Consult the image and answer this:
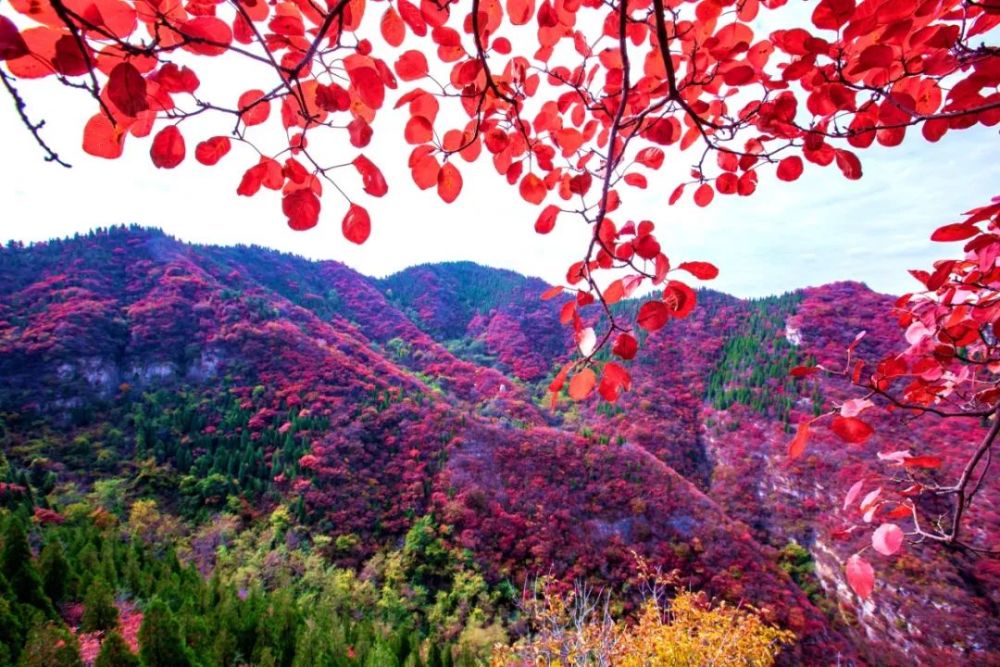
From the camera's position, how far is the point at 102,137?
0.64 m

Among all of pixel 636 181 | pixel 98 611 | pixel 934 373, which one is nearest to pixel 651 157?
pixel 636 181

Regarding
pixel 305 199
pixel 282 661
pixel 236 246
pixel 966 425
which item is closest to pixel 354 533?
pixel 282 661

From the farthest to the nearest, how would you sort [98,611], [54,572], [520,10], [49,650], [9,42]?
[54,572] → [98,611] → [49,650] → [520,10] → [9,42]

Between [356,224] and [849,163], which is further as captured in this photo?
[849,163]

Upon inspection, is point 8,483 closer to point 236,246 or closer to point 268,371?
point 268,371

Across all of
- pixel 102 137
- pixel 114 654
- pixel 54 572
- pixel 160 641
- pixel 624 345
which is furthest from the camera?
pixel 54 572

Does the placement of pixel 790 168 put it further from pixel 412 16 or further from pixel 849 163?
pixel 412 16

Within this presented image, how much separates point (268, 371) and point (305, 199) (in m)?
19.8

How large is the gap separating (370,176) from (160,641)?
7.08 m

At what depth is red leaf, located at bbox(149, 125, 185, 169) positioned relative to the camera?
65 cm

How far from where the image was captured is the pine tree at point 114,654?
16.0 ft

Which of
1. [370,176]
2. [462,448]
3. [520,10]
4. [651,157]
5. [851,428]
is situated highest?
[520,10]

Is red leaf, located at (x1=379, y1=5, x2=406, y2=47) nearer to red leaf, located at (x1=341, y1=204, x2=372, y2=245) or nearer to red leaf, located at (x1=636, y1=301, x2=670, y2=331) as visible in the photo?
red leaf, located at (x1=341, y1=204, x2=372, y2=245)

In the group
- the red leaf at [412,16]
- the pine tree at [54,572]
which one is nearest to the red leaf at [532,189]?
the red leaf at [412,16]
